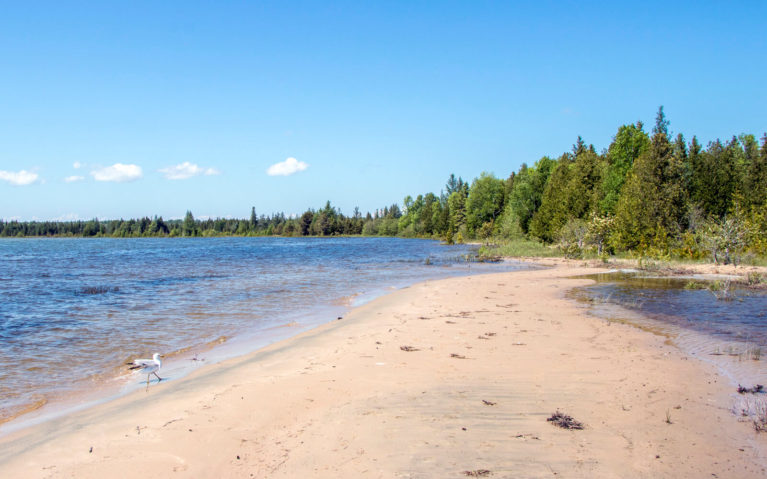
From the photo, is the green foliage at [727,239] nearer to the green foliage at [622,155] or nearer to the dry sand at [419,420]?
the green foliage at [622,155]

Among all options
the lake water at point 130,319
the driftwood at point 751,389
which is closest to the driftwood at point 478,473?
the driftwood at point 751,389

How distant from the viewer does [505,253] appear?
5153 cm

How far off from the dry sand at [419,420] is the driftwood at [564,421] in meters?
0.11

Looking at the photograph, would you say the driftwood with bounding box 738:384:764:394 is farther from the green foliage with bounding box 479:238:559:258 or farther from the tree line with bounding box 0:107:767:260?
the green foliage with bounding box 479:238:559:258

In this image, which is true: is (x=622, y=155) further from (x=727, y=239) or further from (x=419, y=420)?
(x=419, y=420)

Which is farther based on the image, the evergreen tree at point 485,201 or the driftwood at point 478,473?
the evergreen tree at point 485,201

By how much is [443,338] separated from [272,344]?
176 inches

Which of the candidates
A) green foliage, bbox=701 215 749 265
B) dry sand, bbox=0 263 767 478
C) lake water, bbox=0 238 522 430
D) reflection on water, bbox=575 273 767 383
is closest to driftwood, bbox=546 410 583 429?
dry sand, bbox=0 263 767 478

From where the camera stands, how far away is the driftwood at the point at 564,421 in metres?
5.94

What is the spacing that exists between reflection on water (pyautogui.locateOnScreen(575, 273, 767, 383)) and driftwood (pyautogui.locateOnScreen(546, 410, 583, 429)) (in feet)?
14.0

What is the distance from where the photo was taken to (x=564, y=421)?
6078mm

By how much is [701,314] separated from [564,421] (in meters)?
11.9

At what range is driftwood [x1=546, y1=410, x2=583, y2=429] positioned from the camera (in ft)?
19.5

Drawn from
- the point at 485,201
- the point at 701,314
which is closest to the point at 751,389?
the point at 701,314
